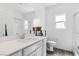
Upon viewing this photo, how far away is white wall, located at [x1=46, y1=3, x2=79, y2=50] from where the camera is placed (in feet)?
4.00

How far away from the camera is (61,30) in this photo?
1.28 meters

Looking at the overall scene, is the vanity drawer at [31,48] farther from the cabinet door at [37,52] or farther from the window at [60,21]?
the window at [60,21]

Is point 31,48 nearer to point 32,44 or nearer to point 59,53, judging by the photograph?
point 32,44

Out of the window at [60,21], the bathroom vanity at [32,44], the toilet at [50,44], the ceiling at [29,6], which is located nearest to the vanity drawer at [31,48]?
the bathroom vanity at [32,44]

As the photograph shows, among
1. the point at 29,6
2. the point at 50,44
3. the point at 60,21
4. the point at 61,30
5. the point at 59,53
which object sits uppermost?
the point at 29,6

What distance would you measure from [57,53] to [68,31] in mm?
361

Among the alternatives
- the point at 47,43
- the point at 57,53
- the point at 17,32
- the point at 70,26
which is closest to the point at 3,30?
the point at 17,32

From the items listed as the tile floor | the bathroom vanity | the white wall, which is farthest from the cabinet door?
the white wall

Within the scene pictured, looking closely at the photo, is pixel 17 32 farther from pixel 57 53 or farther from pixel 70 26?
pixel 70 26

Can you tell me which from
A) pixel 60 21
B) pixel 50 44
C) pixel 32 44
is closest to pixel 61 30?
pixel 60 21

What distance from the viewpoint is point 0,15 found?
1216 millimetres

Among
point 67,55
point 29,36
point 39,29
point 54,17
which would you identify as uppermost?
point 54,17

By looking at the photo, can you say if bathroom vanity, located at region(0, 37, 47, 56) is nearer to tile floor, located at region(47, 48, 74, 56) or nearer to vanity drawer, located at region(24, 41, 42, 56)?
vanity drawer, located at region(24, 41, 42, 56)

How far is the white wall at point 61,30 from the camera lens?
1.22 m
